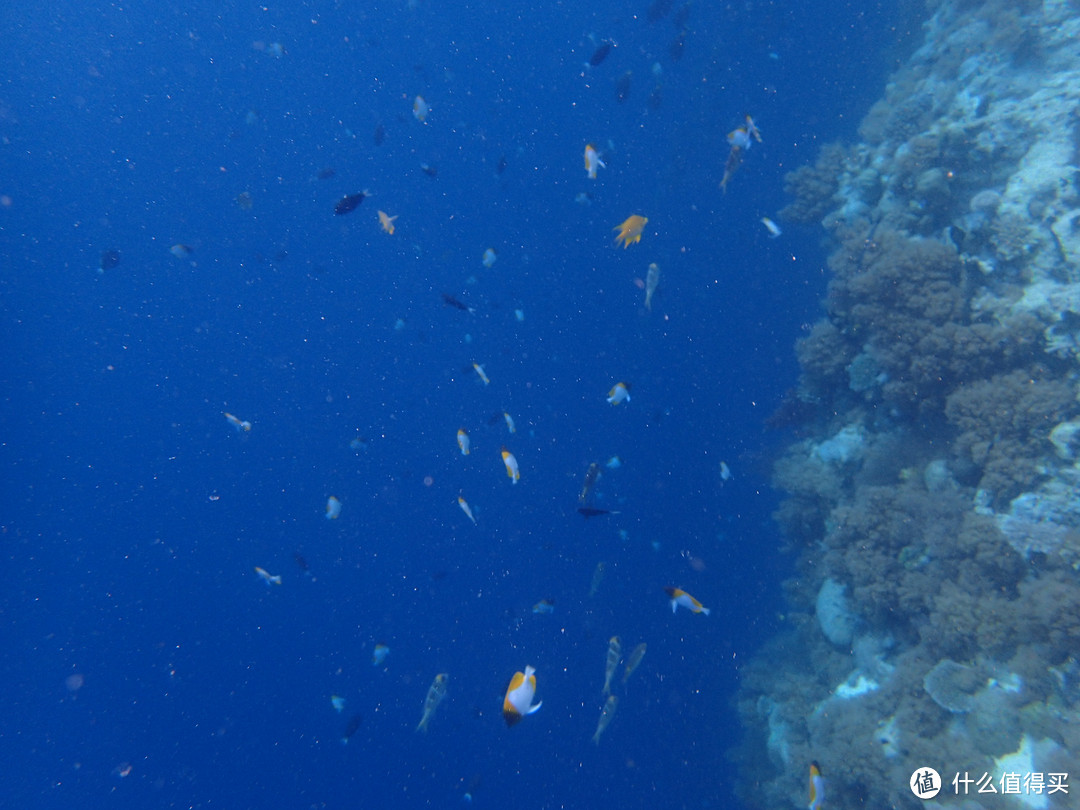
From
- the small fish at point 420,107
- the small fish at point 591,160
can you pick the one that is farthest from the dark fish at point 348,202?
the small fish at point 420,107

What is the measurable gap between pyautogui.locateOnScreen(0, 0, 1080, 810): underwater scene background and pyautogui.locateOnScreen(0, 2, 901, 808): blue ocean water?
22 centimetres

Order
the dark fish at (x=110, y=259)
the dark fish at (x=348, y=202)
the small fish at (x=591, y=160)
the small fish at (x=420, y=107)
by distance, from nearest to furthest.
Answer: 1. the small fish at (x=591, y=160)
2. the dark fish at (x=348, y=202)
3. the small fish at (x=420, y=107)
4. the dark fish at (x=110, y=259)

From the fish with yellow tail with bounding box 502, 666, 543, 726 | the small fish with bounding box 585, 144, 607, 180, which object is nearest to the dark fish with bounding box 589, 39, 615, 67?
the small fish with bounding box 585, 144, 607, 180

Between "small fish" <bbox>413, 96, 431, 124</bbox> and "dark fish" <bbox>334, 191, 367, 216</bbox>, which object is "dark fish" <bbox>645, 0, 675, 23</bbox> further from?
"dark fish" <bbox>334, 191, 367, 216</bbox>

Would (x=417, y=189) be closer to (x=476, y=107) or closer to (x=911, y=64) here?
(x=476, y=107)

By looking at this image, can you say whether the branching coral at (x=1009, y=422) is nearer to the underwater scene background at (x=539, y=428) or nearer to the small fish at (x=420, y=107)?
the underwater scene background at (x=539, y=428)

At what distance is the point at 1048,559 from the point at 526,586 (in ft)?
64.9

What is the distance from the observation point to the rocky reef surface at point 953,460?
480 centimetres

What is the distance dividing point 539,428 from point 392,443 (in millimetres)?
8007

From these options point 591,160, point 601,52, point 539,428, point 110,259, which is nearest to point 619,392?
point 591,160

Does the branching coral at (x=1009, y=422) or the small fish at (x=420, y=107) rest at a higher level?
the small fish at (x=420, y=107)

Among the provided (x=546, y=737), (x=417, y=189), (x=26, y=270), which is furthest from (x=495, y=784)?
(x=26, y=270)

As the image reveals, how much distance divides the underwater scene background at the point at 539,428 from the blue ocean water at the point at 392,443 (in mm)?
216

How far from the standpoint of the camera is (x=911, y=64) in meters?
12.0
